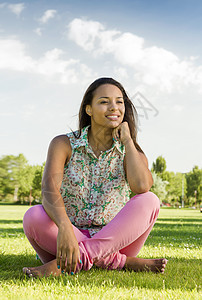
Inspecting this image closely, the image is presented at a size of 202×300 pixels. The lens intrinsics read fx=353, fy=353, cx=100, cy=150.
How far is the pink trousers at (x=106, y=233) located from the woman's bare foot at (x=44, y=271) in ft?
0.61

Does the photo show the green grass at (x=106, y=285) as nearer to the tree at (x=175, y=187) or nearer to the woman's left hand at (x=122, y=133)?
the woman's left hand at (x=122, y=133)

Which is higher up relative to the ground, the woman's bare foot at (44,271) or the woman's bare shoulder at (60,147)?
the woman's bare shoulder at (60,147)

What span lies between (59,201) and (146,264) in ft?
2.92

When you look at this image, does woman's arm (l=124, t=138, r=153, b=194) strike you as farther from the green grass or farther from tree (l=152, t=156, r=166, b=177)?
tree (l=152, t=156, r=166, b=177)

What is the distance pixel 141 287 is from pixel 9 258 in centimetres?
161

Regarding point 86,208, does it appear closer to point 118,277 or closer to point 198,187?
point 118,277

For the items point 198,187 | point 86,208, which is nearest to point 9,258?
point 86,208

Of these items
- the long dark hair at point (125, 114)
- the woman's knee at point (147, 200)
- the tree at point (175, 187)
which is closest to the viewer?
the woman's knee at point (147, 200)

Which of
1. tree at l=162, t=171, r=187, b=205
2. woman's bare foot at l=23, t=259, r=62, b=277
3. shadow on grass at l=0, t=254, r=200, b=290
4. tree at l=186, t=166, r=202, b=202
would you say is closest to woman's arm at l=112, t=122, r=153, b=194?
shadow on grass at l=0, t=254, r=200, b=290

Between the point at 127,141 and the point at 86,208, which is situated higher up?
the point at 127,141

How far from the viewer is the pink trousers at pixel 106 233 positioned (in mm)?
2756

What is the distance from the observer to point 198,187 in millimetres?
62625

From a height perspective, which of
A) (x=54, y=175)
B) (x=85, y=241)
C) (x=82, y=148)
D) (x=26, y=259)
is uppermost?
(x=82, y=148)

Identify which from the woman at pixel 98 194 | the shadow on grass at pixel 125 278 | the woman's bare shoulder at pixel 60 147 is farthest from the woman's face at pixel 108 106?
the shadow on grass at pixel 125 278
